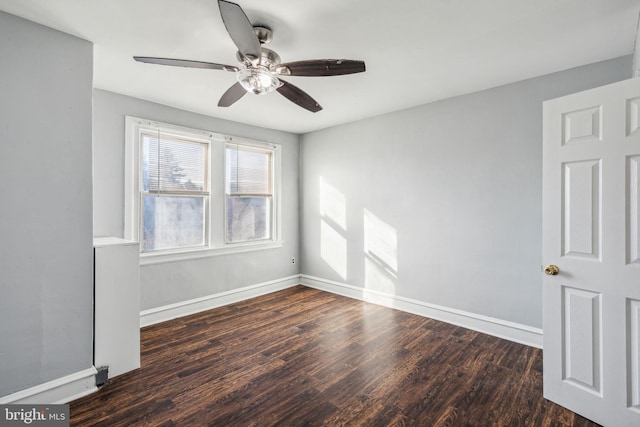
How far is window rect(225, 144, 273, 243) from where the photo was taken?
166 inches

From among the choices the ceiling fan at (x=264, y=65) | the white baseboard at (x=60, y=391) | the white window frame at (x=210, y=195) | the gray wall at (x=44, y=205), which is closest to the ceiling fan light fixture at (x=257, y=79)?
the ceiling fan at (x=264, y=65)

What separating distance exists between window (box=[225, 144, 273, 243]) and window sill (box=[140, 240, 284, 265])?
0.13m

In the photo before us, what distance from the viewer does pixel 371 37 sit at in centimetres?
216

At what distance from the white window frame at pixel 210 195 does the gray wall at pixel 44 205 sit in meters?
1.11

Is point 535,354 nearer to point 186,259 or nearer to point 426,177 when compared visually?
point 426,177

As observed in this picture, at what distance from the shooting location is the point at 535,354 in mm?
2695

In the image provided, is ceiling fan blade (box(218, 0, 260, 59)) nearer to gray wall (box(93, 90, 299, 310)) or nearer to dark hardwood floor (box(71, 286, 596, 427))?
gray wall (box(93, 90, 299, 310))

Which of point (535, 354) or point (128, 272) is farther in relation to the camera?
point (535, 354)

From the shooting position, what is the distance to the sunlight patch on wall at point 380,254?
392 cm

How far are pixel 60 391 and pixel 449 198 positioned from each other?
3.81 m

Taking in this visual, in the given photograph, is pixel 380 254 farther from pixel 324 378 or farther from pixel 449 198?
pixel 324 378

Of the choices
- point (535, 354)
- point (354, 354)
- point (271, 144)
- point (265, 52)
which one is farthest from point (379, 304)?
point (265, 52)

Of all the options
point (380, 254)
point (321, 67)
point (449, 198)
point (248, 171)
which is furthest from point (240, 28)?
point (380, 254)

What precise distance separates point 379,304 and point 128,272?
117 inches
